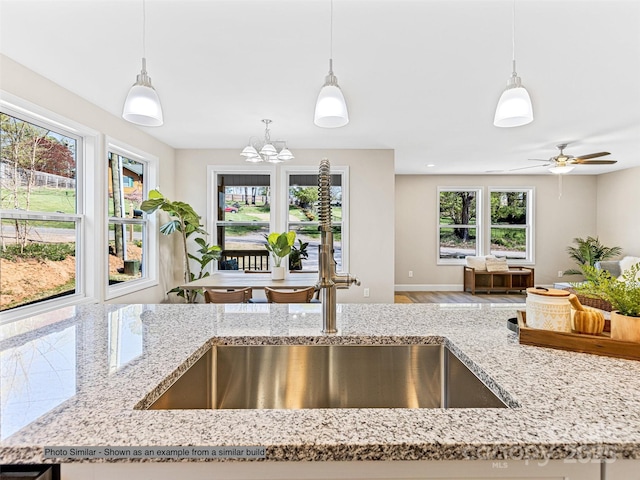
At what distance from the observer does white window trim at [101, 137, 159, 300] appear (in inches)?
140

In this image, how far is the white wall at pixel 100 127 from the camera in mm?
2613

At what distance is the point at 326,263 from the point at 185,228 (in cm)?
404

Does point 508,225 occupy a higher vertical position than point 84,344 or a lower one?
higher

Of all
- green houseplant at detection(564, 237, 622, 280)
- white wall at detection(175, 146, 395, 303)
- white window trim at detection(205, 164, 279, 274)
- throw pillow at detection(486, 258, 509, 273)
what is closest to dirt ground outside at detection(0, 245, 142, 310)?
white window trim at detection(205, 164, 279, 274)

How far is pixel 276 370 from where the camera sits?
1141 mm

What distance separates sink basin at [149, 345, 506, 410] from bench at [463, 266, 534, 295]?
6659mm

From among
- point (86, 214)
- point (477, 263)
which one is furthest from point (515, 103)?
point (477, 263)

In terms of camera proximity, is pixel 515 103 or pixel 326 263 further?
pixel 515 103

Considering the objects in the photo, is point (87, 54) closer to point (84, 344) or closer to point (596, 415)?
point (84, 344)

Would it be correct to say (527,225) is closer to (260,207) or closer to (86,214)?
(260,207)

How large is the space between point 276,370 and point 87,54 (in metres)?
2.61

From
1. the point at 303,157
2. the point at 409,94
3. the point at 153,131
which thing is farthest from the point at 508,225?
the point at 153,131

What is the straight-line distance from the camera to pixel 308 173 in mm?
5324

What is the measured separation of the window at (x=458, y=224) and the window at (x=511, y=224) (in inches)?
13.9
